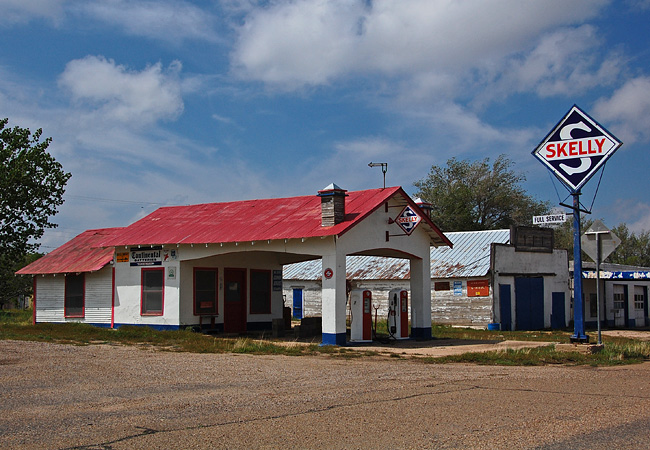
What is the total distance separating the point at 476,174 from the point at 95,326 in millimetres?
41008

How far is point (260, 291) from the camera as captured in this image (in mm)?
26938

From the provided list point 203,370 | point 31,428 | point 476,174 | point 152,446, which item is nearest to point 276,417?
point 152,446

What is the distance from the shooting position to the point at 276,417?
8758mm

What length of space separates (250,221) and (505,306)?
13714 mm

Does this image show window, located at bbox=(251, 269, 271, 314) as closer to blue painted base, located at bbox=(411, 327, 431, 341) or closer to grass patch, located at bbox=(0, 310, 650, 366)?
grass patch, located at bbox=(0, 310, 650, 366)

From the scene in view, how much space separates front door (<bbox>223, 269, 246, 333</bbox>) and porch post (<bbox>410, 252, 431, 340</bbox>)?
6.57m

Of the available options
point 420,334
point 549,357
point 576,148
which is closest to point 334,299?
point 420,334

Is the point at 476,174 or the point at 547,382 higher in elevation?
the point at 476,174

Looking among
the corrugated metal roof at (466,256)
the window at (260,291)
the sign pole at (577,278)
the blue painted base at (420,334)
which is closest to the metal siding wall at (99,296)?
the window at (260,291)

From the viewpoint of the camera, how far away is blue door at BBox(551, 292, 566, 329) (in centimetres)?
3353

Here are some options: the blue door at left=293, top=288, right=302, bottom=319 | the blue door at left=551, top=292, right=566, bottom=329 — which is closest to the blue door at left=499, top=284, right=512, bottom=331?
the blue door at left=551, top=292, right=566, bottom=329

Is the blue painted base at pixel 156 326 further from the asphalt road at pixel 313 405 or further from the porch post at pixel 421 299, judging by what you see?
the asphalt road at pixel 313 405

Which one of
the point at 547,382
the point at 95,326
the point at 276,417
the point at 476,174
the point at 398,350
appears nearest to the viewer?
the point at 276,417

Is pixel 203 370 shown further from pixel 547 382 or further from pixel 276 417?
pixel 547 382
